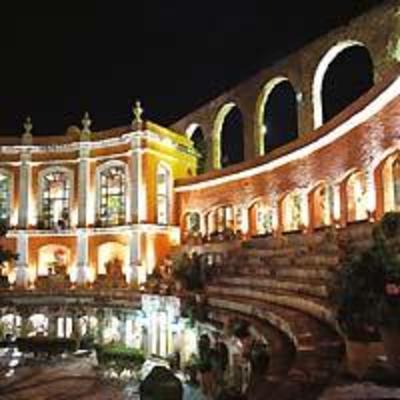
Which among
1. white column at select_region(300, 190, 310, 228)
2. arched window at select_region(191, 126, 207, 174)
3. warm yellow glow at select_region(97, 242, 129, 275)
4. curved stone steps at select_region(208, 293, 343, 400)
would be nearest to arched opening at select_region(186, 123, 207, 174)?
arched window at select_region(191, 126, 207, 174)

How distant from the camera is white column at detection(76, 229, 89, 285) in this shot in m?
30.5

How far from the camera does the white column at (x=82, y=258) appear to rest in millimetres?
30453

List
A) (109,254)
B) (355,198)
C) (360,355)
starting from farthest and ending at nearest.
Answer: (109,254) → (355,198) → (360,355)

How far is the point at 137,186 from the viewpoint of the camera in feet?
98.2

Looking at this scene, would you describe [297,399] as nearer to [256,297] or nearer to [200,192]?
[256,297]

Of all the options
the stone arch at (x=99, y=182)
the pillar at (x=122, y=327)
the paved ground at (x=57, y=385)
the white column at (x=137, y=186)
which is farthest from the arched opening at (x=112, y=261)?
the paved ground at (x=57, y=385)

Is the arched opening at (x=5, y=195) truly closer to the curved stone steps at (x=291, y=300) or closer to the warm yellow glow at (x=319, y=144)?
the warm yellow glow at (x=319, y=144)

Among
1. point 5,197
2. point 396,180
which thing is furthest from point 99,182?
point 396,180

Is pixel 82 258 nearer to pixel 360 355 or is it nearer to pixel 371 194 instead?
pixel 371 194

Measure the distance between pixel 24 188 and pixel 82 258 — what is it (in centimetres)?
540

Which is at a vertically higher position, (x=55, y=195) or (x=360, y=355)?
(x=55, y=195)

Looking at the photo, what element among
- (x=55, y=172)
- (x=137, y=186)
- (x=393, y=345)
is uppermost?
(x=55, y=172)

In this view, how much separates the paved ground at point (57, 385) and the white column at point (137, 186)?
10.5 metres

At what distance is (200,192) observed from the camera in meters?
30.3
